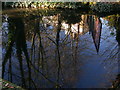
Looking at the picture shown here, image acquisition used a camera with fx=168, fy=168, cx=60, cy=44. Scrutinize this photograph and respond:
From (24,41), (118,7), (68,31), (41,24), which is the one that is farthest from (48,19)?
(118,7)

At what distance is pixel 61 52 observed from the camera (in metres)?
7.57

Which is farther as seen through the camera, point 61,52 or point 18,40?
point 18,40

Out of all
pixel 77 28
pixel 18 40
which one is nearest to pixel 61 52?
pixel 18 40

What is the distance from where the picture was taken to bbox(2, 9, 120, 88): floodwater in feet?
18.8

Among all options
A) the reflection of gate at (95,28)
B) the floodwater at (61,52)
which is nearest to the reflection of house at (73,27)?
the floodwater at (61,52)

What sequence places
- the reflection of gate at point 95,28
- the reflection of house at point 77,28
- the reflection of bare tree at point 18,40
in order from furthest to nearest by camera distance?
the reflection of house at point 77,28 → the reflection of gate at point 95,28 → the reflection of bare tree at point 18,40

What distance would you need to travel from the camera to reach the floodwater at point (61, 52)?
5727 mm

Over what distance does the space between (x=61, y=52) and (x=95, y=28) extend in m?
4.10

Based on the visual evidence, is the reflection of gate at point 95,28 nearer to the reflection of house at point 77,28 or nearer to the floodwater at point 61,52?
the floodwater at point 61,52

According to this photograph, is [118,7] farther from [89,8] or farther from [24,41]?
[24,41]

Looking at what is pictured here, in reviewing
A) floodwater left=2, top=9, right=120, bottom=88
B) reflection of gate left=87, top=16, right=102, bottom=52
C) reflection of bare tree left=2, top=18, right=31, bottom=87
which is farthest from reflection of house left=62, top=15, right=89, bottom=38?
reflection of bare tree left=2, top=18, right=31, bottom=87

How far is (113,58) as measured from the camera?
699cm

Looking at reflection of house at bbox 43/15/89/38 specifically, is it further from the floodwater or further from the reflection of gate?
the reflection of gate

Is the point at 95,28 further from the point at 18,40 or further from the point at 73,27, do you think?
the point at 18,40
